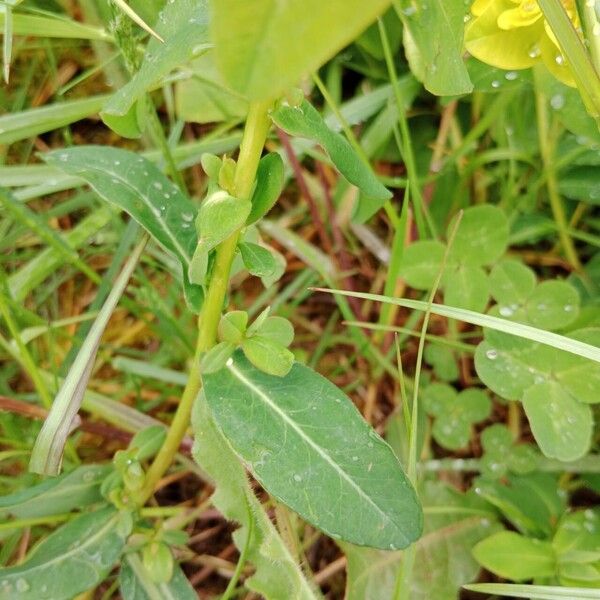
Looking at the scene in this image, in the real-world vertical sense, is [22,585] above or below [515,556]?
above

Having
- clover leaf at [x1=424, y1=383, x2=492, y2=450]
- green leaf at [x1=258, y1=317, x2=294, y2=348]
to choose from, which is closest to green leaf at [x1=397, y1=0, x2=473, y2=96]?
green leaf at [x1=258, y1=317, x2=294, y2=348]

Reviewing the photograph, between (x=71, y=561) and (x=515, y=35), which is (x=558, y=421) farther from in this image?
(x=71, y=561)

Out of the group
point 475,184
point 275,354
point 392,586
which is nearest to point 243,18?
point 275,354

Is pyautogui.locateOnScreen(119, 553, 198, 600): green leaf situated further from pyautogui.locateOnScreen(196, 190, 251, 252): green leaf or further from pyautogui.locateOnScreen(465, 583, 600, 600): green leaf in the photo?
pyautogui.locateOnScreen(196, 190, 251, 252): green leaf

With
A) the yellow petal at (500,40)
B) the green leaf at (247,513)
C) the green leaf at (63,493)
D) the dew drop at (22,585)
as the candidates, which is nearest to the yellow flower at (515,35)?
the yellow petal at (500,40)

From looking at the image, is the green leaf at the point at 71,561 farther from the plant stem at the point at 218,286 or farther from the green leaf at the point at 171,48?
the green leaf at the point at 171,48

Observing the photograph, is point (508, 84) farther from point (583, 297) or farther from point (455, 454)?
point (455, 454)

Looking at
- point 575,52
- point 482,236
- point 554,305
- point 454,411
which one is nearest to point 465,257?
point 482,236
